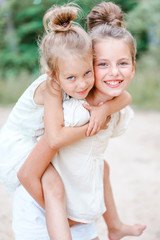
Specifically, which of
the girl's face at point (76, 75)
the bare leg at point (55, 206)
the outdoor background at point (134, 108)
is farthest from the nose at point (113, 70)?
the bare leg at point (55, 206)

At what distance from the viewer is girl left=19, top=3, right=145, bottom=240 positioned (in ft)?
6.36

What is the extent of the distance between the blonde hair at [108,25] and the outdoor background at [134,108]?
8cm

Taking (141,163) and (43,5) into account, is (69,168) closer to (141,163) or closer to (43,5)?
(141,163)

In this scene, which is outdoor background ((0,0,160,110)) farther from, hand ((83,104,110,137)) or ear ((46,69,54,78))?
ear ((46,69,54,78))

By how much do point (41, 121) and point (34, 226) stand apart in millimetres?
646

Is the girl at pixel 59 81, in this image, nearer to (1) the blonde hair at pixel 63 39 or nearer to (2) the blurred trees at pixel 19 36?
(1) the blonde hair at pixel 63 39

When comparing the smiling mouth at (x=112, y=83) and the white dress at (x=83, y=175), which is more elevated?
the smiling mouth at (x=112, y=83)

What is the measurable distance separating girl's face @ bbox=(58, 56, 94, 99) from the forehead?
3.7 inches

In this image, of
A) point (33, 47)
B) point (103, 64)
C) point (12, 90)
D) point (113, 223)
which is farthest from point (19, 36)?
point (103, 64)

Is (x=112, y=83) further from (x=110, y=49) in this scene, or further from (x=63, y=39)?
(x=63, y=39)

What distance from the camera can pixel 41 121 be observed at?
2.07 metres

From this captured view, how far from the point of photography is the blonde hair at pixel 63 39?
1.82 m

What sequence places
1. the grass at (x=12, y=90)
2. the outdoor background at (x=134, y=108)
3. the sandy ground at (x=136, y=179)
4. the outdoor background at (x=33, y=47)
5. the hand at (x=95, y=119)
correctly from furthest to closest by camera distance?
1. the grass at (x=12, y=90)
2. the outdoor background at (x=33, y=47)
3. the outdoor background at (x=134, y=108)
4. the sandy ground at (x=136, y=179)
5. the hand at (x=95, y=119)

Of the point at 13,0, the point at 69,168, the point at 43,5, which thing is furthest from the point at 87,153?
the point at 13,0
